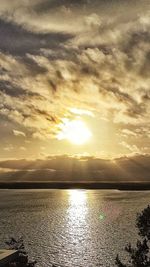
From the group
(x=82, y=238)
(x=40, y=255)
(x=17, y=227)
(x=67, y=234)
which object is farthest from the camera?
(x=17, y=227)

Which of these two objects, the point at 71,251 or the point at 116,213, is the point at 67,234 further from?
the point at 116,213

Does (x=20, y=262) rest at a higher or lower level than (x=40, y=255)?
higher

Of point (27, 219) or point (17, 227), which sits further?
point (27, 219)

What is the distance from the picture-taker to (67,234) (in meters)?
91.4

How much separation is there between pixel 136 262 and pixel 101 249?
3759cm

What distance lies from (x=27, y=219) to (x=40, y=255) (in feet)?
194

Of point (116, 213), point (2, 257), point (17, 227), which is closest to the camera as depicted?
point (2, 257)

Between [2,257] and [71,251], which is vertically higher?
[2,257]

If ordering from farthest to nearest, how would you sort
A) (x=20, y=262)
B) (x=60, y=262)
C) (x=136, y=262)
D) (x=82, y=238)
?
(x=82, y=238)
(x=60, y=262)
(x=136, y=262)
(x=20, y=262)

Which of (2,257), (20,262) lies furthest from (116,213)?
(2,257)

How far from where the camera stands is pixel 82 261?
61.9 m

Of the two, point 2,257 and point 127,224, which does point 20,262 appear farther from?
point 127,224

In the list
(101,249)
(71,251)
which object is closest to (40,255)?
(71,251)

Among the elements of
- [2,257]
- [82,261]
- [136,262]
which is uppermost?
[2,257]
